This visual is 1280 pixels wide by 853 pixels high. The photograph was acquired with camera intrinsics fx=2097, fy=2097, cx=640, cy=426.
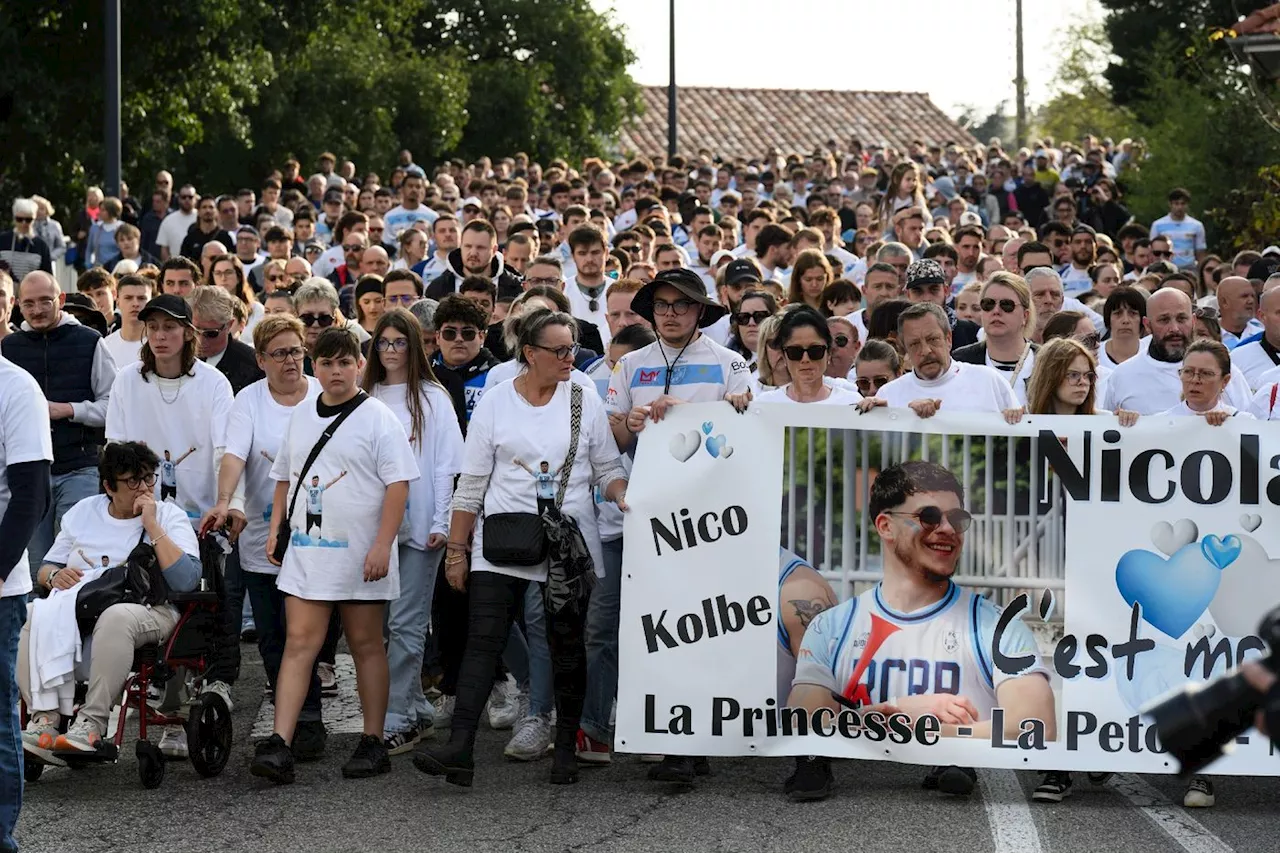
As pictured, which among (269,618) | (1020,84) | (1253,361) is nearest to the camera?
(269,618)

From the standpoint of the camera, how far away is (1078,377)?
8500 millimetres

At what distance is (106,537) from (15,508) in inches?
79.1

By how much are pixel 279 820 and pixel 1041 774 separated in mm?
3047

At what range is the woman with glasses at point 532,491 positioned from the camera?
8344mm

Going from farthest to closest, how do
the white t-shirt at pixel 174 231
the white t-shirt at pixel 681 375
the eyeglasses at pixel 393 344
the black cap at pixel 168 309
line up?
1. the white t-shirt at pixel 174 231
2. the black cap at pixel 168 309
3. the eyeglasses at pixel 393 344
4. the white t-shirt at pixel 681 375

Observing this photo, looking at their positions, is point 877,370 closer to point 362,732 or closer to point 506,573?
point 506,573

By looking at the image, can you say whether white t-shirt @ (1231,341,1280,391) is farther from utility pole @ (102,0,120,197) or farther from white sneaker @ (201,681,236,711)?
utility pole @ (102,0,120,197)

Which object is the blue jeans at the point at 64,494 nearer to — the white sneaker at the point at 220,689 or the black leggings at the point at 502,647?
the white sneaker at the point at 220,689

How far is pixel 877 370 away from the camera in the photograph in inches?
368

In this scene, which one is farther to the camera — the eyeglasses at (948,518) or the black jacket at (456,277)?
the black jacket at (456,277)

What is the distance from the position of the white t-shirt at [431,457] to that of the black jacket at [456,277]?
12.5 feet

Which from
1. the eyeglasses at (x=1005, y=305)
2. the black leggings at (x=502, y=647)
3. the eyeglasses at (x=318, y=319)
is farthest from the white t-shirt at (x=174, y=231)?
the black leggings at (x=502, y=647)

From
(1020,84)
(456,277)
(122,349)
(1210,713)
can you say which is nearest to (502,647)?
(122,349)

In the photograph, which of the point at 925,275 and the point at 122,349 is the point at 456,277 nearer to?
the point at 122,349
